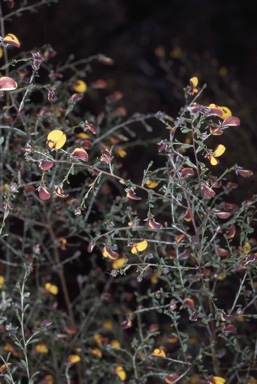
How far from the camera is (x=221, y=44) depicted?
10.2 feet

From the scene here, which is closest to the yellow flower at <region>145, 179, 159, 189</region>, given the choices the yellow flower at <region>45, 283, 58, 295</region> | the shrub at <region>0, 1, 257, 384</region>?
the shrub at <region>0, 1, 257, 384</region>

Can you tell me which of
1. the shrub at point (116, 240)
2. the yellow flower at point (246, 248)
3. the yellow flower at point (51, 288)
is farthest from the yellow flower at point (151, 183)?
the yellow flower at point (51, 288)

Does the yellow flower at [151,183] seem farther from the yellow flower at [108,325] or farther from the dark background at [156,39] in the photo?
the dark background at [156,39]

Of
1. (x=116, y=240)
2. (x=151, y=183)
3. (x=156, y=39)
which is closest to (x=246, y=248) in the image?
(x=151, y=183)

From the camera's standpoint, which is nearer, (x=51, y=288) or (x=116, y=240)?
(x=51, y=288)

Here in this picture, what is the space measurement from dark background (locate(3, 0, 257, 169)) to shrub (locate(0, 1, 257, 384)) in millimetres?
1035

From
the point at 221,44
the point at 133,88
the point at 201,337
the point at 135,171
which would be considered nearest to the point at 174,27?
the point at 221,44

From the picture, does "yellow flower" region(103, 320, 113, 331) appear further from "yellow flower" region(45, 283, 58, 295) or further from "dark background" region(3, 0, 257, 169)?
"dark background" region(3, 0, 257, 169)

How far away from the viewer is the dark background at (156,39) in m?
2.51

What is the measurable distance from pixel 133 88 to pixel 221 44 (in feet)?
1.99

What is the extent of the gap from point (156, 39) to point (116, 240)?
2.18 metres

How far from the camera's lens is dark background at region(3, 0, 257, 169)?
8.23 feet

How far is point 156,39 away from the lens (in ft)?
10.6

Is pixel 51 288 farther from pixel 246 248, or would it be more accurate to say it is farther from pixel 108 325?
pixel 246 248
